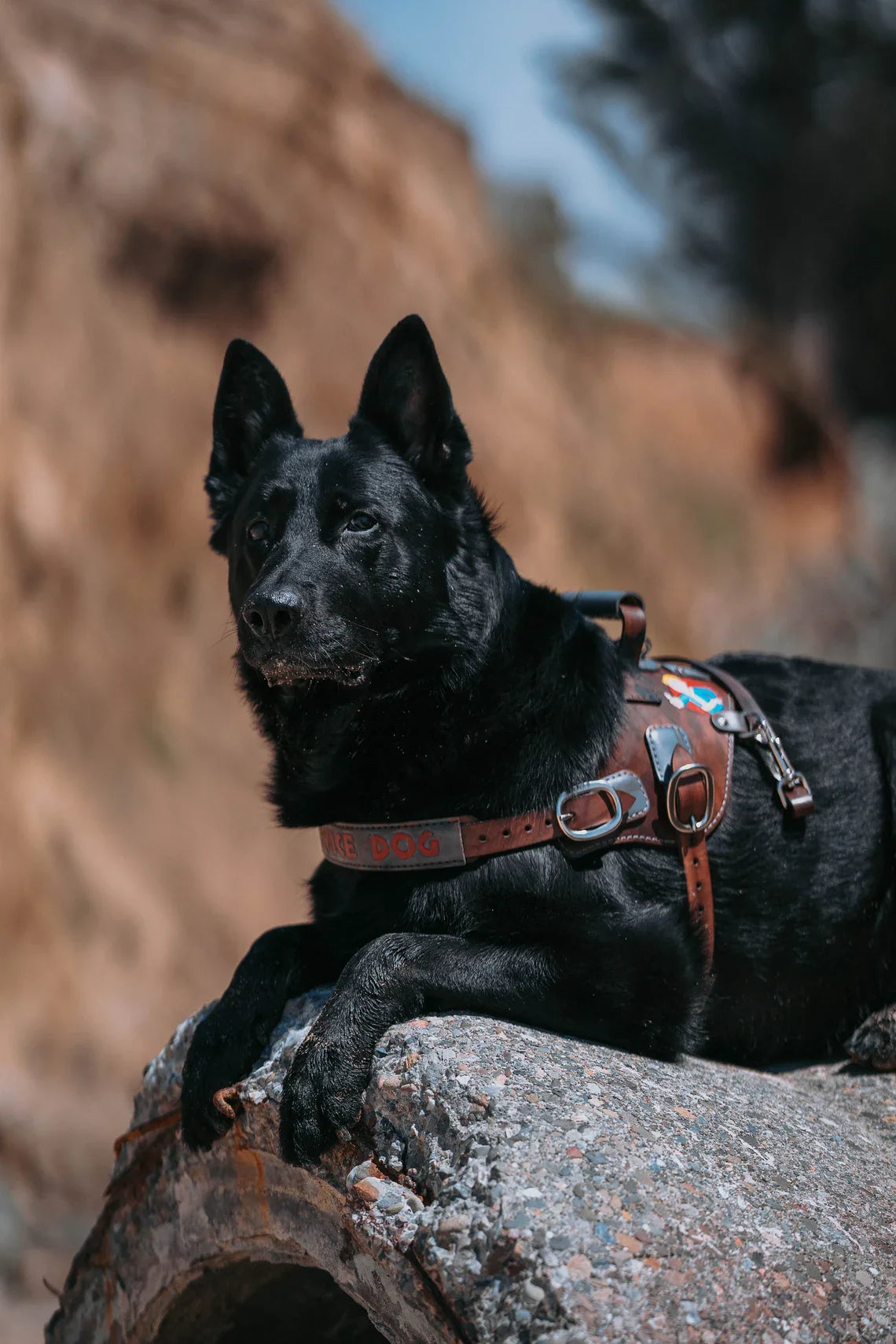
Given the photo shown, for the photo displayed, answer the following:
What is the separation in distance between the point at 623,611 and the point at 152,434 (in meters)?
5.26

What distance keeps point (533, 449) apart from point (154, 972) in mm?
5178

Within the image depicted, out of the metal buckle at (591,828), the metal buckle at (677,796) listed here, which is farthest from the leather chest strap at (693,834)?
the metal buckle at (591,828)

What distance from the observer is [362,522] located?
8.09 feet

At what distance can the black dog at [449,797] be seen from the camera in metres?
2.26

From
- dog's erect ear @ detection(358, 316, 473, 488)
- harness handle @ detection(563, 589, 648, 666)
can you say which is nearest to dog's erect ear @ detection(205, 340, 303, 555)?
dog's erect ear @ detection(358, 316, 473, 488)

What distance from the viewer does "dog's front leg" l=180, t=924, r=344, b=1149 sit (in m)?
2.32

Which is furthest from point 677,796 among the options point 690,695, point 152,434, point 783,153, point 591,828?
point 783,153

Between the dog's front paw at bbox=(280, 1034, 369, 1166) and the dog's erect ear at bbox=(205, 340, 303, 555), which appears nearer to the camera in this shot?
the dog's front paw at bbox=(280, 1034, 369, 1166)

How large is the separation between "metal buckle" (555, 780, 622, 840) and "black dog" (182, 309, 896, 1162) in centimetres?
3

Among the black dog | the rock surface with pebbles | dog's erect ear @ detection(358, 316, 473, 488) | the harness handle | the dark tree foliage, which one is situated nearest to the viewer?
the rock surface with pebbles

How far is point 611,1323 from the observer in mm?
1703

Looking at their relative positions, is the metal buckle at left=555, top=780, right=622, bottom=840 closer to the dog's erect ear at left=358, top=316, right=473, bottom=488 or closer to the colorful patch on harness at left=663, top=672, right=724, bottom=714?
the colorful patch on harness at left=663, top=672, right=724, bottom=714

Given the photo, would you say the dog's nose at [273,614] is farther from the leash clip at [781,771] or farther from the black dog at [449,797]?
the leash clip at [781,771]

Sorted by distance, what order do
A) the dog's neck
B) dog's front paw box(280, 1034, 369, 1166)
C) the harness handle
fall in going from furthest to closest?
the harness handle < the dog's neck < dog's front paw box(280, 1034, 369, 1166)
